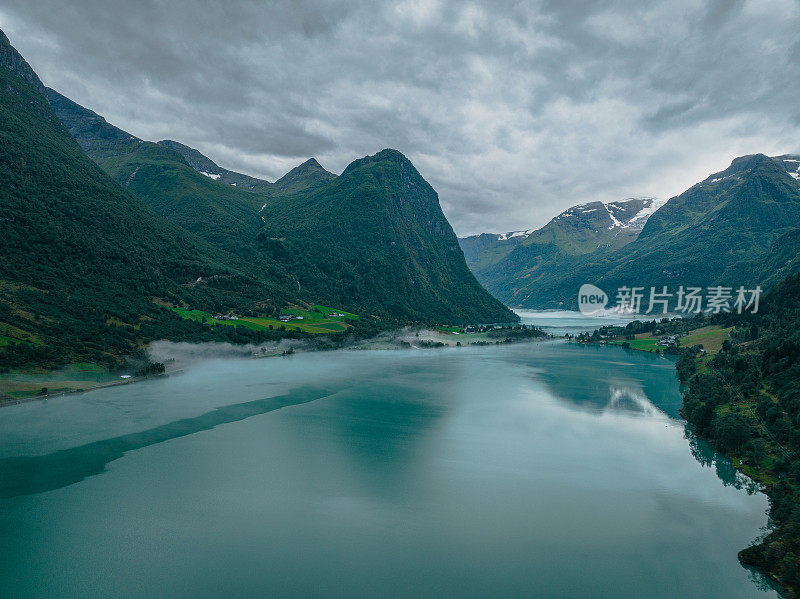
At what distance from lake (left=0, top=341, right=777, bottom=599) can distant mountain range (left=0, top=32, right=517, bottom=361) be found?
2333 centimetres

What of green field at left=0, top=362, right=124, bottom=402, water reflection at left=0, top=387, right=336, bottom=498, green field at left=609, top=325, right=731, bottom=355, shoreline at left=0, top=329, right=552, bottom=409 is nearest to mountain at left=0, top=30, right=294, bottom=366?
green field at left=0, top=362, right=124, bottom=402

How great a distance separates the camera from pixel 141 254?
98312 mm

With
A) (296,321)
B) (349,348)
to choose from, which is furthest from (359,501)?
(296,321)

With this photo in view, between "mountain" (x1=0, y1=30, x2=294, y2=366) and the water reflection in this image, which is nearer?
the water reflection

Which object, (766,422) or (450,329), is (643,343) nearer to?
(450,329)

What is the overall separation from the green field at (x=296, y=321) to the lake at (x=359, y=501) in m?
35.6

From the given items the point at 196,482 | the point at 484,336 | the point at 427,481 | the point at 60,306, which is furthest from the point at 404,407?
the point at 484,336

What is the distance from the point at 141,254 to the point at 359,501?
311ft

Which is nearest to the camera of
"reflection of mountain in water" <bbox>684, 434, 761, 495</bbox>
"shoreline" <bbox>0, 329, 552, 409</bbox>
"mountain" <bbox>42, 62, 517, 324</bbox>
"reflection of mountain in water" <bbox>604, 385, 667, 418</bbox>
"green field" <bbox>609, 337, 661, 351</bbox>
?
"reflection of mountain in water" <bbox>684, 434, 761, 495</bbox>

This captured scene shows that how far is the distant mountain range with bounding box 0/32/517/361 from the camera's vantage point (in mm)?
67125

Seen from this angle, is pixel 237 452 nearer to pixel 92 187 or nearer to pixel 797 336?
pixel 797 336

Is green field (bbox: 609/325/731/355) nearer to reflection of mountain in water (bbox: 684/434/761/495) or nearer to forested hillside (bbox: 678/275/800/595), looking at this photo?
forested hillside (bbox: 678/275/800/595)

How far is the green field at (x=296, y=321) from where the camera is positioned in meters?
88.1

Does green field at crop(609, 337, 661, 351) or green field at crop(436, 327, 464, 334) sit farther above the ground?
green field at crop(609, 337, 661, 351)
